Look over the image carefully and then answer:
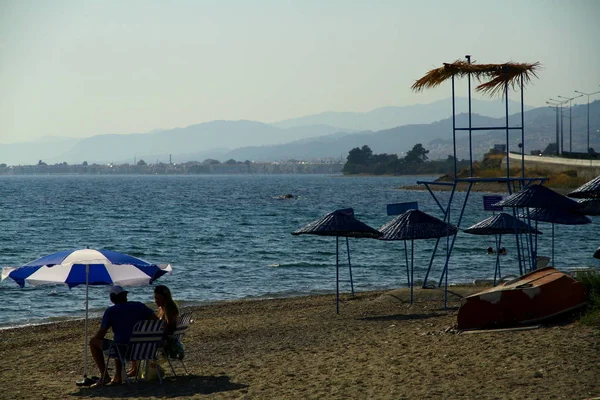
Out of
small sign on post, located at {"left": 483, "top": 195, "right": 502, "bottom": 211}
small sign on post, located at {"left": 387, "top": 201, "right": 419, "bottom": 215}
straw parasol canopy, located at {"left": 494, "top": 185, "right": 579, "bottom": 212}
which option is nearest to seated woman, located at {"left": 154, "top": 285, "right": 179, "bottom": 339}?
straw parasol canopy, located at {"left": 494, "top": 185, "right": 579, "bottom": 212}

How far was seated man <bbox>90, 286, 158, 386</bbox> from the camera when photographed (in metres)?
11.3

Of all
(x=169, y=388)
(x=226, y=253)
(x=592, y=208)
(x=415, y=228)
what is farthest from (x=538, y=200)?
(x=226, y=253)

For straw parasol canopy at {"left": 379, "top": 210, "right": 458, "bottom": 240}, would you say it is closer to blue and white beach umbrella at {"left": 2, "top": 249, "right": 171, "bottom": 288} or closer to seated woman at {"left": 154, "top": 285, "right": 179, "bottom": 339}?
blue and white beach umbrella at {"left": 2, "top": 249, "right": 171, "bottom": 288}

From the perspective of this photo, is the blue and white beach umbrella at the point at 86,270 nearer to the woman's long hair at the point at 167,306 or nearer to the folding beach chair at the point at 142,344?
the woman's long hair at the point at 167,306

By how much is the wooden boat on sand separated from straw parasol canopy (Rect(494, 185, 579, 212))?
9.90 feet

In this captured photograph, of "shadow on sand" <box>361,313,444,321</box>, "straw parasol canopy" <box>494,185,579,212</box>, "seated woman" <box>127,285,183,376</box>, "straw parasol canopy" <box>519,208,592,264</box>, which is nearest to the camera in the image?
"seated woman" <box>127,285,183,376</box>

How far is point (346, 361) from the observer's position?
12.0 m

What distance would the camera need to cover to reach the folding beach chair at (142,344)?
436 inches

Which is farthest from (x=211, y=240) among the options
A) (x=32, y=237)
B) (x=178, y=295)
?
(x=178, y=295)

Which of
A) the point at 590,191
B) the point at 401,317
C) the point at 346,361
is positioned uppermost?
the point at 590,191

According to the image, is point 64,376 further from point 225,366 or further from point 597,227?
point 597,227

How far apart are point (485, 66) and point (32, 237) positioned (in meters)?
36.2

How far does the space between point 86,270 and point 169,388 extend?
6.41 feet

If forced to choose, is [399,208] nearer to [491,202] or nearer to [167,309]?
[491,202]
